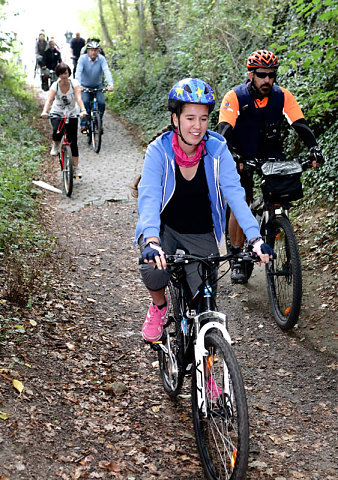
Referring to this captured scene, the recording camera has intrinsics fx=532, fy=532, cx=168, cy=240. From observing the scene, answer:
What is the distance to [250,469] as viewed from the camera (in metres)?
3.46

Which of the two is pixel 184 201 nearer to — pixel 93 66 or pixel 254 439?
pixel 254 439

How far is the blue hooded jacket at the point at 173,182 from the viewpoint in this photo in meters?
3.40

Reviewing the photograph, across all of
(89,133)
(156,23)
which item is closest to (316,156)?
(89,133)

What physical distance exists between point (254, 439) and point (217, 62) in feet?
35.1

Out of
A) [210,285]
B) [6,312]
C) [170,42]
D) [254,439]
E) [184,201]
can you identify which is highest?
[170,42]

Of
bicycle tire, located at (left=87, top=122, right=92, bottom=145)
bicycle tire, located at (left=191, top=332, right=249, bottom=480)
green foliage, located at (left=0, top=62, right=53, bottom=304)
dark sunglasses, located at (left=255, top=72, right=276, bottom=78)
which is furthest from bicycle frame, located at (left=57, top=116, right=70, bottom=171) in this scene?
bicycle tire, located at (left=191, top=332, right=249, bottom=480)

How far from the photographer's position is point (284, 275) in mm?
5227

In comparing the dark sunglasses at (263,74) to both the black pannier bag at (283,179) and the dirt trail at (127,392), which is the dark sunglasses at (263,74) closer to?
the black pannier bag at (283,179)

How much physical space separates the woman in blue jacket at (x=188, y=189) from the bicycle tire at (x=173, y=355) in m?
0.11

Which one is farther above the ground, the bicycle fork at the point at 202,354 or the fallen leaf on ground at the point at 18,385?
the bicycle fork at the point at 202,354

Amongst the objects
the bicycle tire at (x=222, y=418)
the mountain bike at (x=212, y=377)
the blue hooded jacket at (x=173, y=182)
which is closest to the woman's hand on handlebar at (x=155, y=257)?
the mountain bike at (x=212, y=377)

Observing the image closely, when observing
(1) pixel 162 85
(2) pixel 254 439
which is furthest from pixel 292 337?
(1) pixel 162 85

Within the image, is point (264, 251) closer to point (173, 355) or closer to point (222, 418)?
point (222, 418)

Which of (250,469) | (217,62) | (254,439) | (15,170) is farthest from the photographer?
(217,62)
